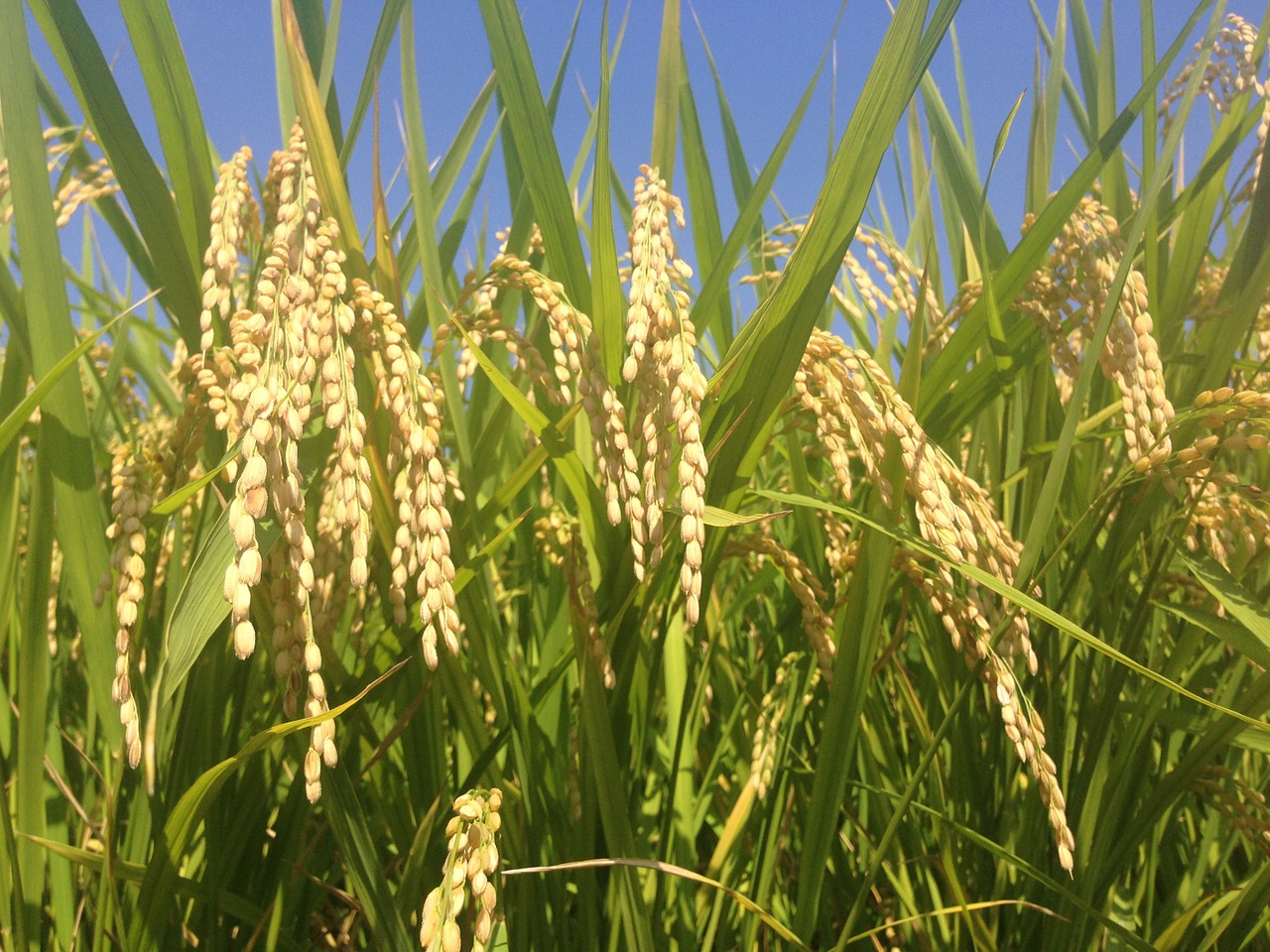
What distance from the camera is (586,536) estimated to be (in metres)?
1.20

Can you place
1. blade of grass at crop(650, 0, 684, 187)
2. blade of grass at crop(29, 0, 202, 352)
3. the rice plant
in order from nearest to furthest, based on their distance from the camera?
the rice plant < blade of grass at crop(29, 0, 202, 352) < blade of grass at crop(650, 0, 684, 187)

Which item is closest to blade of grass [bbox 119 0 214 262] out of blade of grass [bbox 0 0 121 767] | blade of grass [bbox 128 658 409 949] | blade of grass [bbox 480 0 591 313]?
blade of grass [bbox 0 0 121 767]

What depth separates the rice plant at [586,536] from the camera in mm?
900

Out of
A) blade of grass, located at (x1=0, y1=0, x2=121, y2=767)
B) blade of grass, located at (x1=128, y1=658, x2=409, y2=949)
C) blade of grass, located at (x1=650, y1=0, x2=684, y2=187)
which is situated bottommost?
blade of grass, located at (x1=128, y1=658, x2=409, y2=949)

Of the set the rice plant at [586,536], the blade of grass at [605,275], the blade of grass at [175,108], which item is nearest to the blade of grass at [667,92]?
the rice plant at [586,536]

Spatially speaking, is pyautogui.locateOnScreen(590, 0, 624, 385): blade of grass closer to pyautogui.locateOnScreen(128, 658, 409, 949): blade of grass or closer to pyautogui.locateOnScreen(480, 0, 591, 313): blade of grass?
pyautogui.locateOnScreen(480, 0, 591, 313): blade of grass

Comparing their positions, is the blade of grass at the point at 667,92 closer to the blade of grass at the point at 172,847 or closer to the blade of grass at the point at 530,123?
the blade of grass at the point at 530,123

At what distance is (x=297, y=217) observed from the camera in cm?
93

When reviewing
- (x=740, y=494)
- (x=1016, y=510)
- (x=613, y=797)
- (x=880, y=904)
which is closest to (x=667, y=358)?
(x=740, y=494)

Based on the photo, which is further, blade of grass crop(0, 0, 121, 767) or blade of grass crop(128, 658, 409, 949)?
blade of grass crop(0, 0, 121, 767)

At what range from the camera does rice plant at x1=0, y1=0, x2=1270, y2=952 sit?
35.4 inches

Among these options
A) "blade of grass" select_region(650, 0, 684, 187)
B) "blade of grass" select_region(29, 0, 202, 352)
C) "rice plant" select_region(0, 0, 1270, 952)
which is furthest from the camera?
"blade of grass" select_region(650, 0, 684, 187)

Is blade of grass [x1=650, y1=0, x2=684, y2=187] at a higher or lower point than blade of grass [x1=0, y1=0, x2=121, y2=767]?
higher

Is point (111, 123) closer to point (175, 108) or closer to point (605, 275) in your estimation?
point (175, 108)
